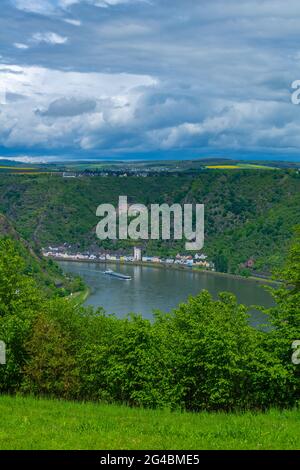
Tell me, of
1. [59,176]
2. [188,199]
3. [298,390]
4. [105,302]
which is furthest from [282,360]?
[59,176]

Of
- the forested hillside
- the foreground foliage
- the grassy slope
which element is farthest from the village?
the grassy slope

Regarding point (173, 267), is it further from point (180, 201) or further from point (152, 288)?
point (180, 201)

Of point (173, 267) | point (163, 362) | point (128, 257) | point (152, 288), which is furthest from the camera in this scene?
point (128, 257)

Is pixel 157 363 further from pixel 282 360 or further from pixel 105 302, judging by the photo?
pixel 105 302

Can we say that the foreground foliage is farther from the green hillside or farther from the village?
the village

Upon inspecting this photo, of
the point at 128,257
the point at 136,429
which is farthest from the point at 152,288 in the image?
the point at 136,429

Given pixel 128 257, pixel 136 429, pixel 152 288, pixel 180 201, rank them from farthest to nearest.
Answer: pixel 180 201 < pixel 128 257 < pixel 152 288 < pixel 136 429
